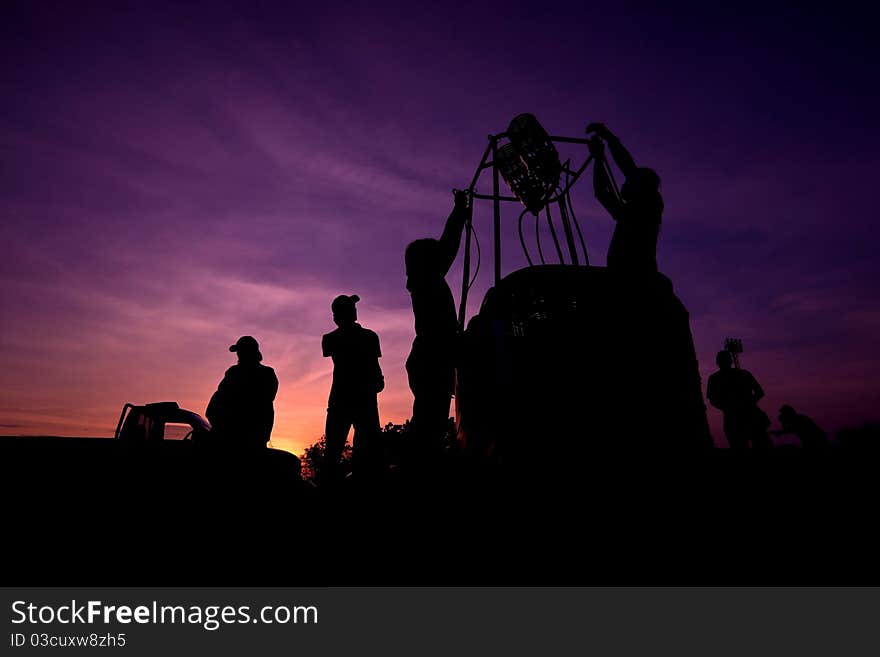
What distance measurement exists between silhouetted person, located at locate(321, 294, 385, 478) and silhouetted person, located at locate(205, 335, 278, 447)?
72 cm

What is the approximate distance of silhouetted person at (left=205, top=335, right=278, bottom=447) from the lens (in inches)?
183

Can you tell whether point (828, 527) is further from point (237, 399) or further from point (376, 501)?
point (237, 399)

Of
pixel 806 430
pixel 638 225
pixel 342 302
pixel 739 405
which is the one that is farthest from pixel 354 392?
pixel 739 405

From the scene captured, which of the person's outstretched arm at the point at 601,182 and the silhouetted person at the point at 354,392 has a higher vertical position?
the person's outstretched arm at the point at 601,182

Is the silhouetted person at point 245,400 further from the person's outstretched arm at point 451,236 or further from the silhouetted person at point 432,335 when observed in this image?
the person's outstretched arm at point 451,236

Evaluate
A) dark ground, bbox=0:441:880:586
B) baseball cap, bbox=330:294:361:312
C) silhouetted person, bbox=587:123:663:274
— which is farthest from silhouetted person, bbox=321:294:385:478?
silhouetted person, bbox=587:123:663:274

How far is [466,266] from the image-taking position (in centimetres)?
472

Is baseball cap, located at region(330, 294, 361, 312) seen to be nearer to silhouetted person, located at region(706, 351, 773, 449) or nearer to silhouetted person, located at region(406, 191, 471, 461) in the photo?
silhouetted person, located at region(406, 191, 471, 461)

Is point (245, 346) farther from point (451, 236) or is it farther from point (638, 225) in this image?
point (638, 225)

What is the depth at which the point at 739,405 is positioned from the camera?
6730 millimetres

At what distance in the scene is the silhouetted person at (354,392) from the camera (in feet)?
14.3

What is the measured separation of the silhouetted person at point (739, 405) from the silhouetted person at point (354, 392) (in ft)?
17.2

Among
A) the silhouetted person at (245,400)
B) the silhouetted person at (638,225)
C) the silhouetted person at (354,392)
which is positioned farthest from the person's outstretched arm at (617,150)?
the silhouetted person at (245,400)

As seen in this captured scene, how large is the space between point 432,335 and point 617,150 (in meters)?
2.18
